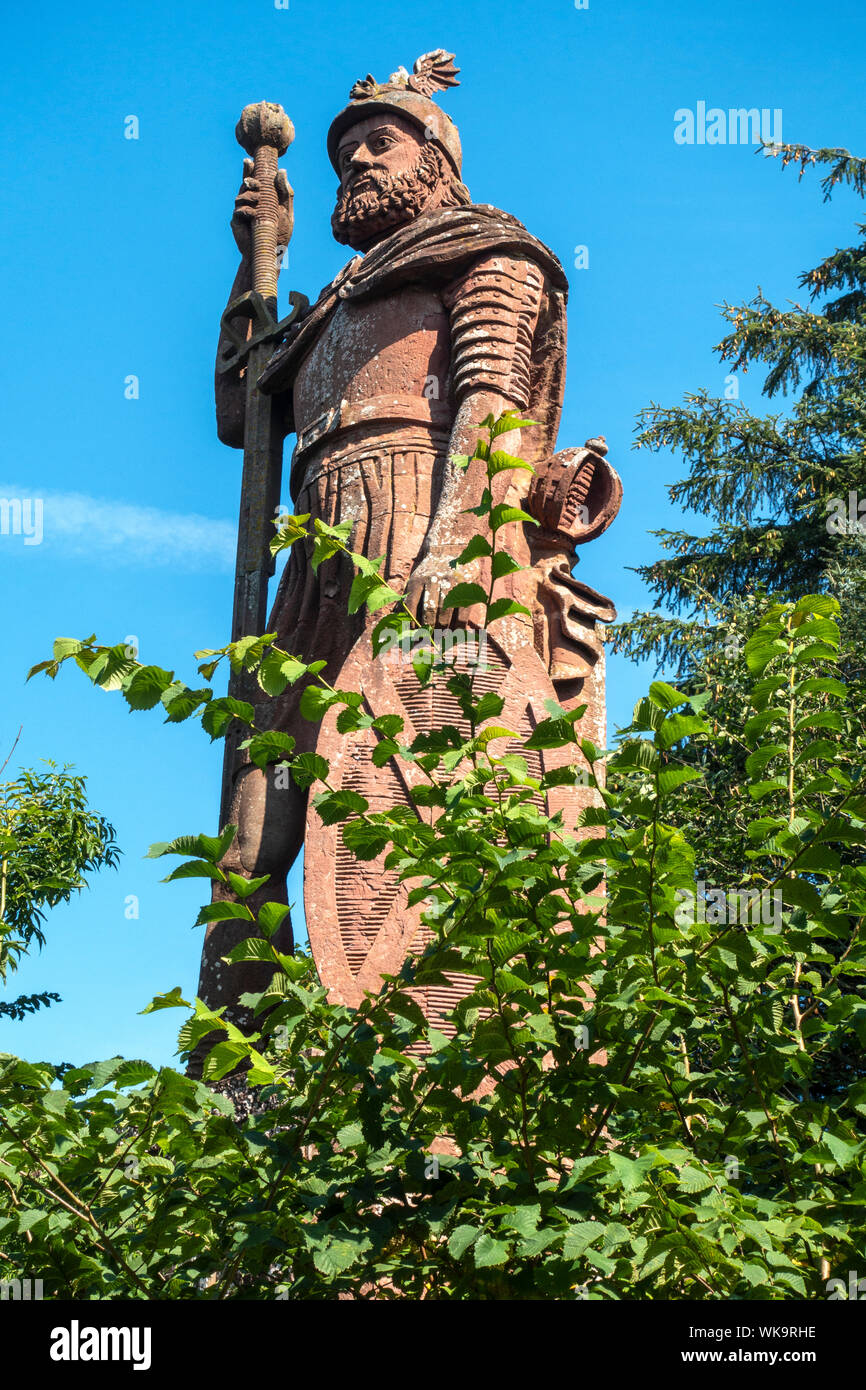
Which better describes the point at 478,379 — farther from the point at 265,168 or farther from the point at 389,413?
the point at 265,168

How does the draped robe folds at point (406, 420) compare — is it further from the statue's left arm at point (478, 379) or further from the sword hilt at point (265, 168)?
the sword hilt at point (265, 168)

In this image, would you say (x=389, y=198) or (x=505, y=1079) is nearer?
(x=505, y=1079)

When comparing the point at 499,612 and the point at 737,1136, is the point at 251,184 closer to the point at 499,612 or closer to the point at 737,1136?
the point at 499,612

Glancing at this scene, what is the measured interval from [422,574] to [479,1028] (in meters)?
2.70

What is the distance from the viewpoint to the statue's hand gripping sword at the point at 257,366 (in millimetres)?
6492

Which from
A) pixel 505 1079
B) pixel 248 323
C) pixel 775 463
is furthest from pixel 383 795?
pixel 775 463

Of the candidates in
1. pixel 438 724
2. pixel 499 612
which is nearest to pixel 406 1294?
pixel 499 612

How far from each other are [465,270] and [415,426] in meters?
0.65

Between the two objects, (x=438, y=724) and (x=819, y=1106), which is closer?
(x=819, y=1106)

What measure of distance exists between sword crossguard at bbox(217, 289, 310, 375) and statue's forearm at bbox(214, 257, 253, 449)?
0.03 meters

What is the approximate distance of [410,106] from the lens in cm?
651

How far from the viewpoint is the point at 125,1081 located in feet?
10.3

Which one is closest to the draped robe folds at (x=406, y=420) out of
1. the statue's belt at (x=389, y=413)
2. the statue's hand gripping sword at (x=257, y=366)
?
the statue's belt at (x=389, y=413)

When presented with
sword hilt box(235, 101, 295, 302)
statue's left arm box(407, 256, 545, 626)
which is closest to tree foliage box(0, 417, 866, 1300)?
statue's left arm box(407, 256, 545, 626)
